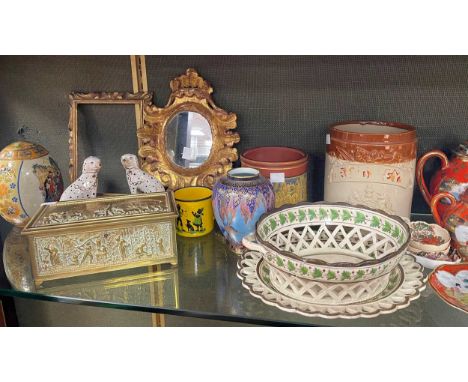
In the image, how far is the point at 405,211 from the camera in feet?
2.62

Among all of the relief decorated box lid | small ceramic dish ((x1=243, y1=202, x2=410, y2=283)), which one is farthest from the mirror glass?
small ceramic dish ((x1=243, y1=202, x2=410, y2=283))

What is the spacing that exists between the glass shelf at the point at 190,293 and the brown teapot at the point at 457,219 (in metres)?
0.12

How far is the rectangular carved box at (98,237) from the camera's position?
695mm

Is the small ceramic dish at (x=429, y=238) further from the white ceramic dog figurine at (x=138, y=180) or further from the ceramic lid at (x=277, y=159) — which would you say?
the white ceramic dog figurine at (x=138, y=180)

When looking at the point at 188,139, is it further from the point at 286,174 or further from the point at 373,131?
the point at 373,131

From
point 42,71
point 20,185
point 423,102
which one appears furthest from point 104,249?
point 423,102

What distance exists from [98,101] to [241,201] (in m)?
0.41

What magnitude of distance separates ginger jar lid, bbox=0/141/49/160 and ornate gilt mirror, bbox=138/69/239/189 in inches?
7.8

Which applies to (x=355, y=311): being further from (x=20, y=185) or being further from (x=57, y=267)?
(x=20, y=185)

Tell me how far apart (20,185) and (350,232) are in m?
0.62

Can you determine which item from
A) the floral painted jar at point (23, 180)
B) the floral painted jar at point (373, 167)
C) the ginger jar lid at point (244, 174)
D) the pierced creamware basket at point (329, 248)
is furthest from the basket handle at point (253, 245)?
the floral painted jar at point (23, 180)

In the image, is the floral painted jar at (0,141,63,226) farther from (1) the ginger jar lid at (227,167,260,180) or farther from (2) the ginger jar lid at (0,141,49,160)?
(1) the ginger jar lid at (227,167,260,180)

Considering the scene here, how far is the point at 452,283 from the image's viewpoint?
67cm

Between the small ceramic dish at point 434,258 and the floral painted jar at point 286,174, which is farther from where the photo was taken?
the floral painted jar at point 286,174
